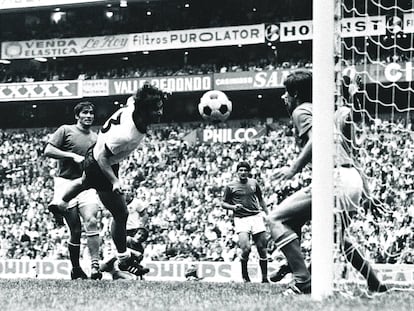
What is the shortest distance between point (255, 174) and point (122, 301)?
1863 cm

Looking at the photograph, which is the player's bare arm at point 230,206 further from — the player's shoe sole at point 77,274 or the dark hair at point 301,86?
the dark hair at point 301,86

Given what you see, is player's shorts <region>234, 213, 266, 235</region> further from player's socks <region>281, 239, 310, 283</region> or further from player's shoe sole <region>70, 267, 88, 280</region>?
player's socks <region>281, 239, 310, 283</region>

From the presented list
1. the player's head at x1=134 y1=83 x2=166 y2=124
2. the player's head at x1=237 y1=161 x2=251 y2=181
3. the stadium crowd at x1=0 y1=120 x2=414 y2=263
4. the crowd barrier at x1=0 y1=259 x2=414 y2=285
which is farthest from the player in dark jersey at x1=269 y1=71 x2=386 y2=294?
the stadium crowd at x1=0 y1=120 x2=414 y2=263

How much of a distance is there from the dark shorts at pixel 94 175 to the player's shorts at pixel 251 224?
3.82 metres

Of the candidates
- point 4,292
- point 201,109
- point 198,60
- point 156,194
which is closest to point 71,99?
point 198,60

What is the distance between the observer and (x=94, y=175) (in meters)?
8.20

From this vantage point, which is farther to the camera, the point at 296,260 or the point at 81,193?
the point at 81,193

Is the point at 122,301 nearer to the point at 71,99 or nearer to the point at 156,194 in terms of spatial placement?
the point at 156,194

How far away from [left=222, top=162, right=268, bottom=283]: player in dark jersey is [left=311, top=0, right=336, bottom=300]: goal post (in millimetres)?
5904

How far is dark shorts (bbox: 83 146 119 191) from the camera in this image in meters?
8.15

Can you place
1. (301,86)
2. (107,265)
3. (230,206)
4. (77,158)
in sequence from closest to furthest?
(301,86), (77,158), (107,265), (230,206)

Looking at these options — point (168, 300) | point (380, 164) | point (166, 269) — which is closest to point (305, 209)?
point (168, 300)

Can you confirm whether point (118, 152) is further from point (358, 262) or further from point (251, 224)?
point (251, 224)

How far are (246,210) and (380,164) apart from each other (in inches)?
163
